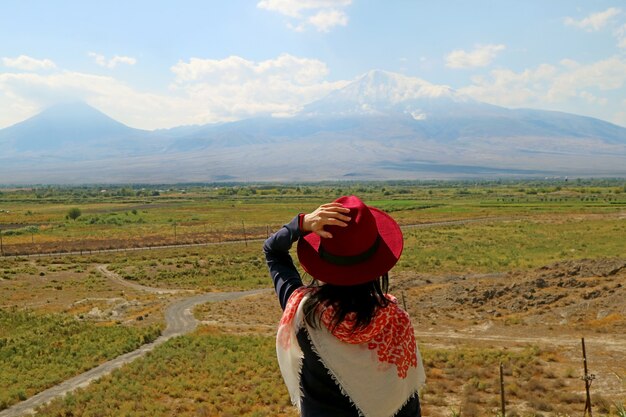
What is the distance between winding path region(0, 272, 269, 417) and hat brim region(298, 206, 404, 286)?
571 inches

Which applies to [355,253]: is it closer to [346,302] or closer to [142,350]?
[346,302]

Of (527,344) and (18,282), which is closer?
(527,344)

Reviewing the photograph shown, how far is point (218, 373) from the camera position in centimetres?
1633

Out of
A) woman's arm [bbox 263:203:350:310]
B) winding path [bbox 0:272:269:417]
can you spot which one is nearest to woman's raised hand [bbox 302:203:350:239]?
woman's arm [bbox 263:203:350:310]

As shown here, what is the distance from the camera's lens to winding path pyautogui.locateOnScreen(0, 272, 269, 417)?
48.1 ft

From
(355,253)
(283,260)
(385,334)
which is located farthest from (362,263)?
(283,260)

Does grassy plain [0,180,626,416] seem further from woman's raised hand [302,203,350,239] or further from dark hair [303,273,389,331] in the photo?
woman's raised hand [302,203,350,239]

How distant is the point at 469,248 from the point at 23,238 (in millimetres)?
52729

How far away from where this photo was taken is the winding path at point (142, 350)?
14648mm

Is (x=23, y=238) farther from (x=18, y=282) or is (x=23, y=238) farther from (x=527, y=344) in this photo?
(x=527, y=344)

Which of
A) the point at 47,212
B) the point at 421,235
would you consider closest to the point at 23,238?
the point at 47,212

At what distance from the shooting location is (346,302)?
234cm

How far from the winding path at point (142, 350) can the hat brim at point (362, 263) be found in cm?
1450

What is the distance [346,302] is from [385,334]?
9.2 inches
